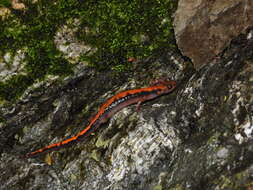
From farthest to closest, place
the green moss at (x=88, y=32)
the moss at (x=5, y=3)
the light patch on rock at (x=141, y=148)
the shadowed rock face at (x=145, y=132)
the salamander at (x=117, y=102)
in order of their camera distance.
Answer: the salamander at (x=117, y=102)
the green moss at (x=88, y=32)
the moss at (x=5, y=3)
the light patch on rock at (x=141, y=148)
the shadowed rock face at (x=145, y=132)

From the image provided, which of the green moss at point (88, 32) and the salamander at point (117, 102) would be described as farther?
the salamander at point (117, 102)

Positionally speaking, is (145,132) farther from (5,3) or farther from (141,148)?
(5,3)

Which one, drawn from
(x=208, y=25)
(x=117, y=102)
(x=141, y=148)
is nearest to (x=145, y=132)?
(x=141, y=148)

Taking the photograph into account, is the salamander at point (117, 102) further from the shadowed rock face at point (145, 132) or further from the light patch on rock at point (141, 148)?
the light patch on rock at point (141, 148)

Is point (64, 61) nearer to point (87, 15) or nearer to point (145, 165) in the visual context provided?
point (87, 15)

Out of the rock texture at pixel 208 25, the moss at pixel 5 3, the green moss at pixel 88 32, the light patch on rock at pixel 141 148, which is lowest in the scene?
the light patch on rock at pixel 141 148

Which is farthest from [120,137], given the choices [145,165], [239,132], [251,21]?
[251,21]

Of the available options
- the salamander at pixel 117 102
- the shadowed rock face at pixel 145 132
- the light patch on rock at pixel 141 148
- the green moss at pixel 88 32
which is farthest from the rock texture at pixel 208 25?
the light patch on rock at pixel 141 148
